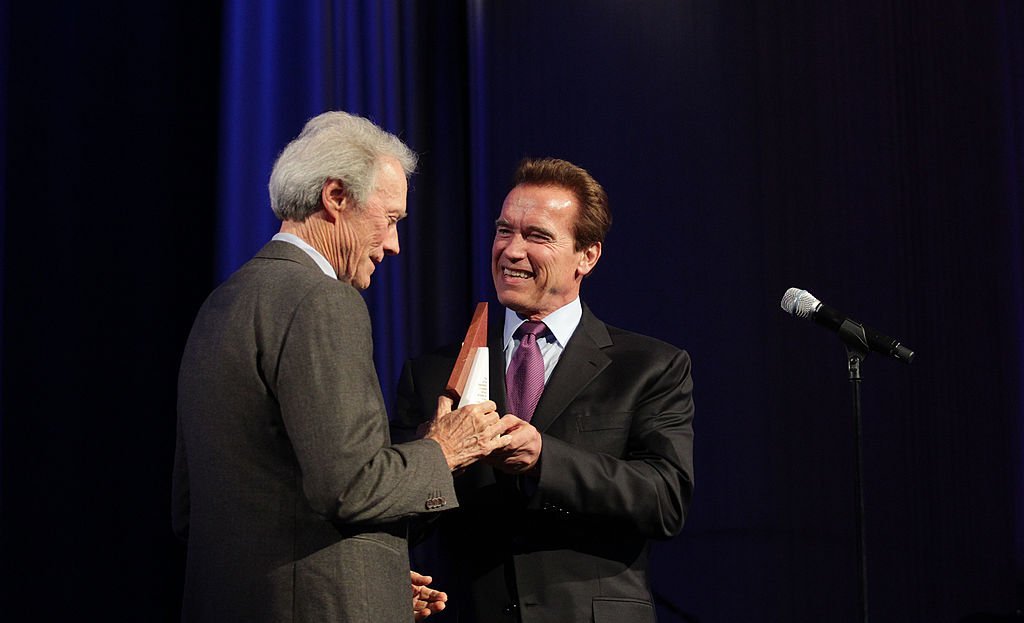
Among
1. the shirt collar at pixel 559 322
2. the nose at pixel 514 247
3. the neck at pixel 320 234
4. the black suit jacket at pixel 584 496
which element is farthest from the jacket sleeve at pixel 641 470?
the neck at pixel 320 234

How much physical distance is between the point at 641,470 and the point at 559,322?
45 centimetres

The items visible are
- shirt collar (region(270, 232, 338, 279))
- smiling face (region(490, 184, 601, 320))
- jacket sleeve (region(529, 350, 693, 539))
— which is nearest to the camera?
shirt collar (region(270, 232, 338, 279))

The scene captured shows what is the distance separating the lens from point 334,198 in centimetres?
191

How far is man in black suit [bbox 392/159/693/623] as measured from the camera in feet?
7.19

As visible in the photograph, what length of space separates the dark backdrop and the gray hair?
106 cm

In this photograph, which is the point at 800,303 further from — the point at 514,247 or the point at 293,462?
the point at 293,462

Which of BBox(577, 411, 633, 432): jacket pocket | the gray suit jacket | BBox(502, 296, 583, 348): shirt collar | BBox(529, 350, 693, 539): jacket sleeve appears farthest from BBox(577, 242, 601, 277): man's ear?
the gray suit jacket

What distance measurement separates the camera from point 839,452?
367 cm

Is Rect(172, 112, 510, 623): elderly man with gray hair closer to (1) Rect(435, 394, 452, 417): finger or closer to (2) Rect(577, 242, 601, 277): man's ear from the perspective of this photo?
(1) Rect(435, 394, 452, 417): finger

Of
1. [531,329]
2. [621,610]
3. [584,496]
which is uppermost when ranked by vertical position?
[531,329]

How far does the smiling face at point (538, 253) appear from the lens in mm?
2576

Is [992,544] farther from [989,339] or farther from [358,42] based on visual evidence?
[358,42]

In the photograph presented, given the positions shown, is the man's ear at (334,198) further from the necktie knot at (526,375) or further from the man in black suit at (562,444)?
the necktie knot at (526,375)

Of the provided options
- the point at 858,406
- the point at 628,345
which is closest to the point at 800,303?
the point at 858,406
